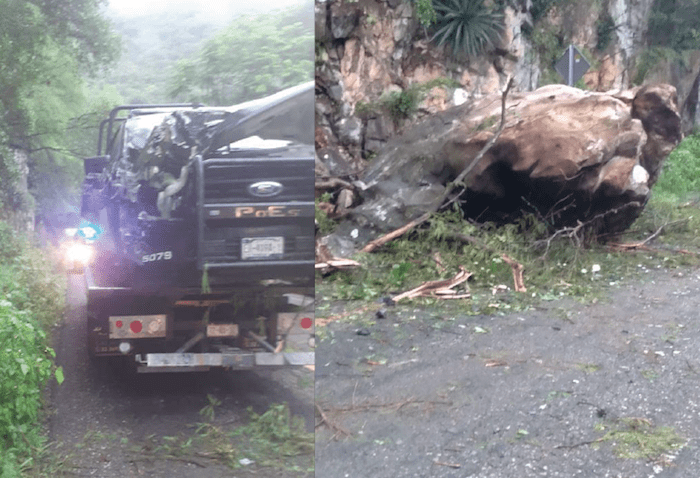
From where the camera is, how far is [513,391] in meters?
3.99

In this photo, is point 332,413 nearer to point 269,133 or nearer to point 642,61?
point 269,133

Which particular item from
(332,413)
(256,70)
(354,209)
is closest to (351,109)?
(354,209)

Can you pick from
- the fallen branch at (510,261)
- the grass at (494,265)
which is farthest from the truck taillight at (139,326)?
the fallen branch at (510,261)

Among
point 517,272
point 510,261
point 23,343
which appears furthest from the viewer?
point 510,261

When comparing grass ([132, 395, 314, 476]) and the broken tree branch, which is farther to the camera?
the broken tree branch

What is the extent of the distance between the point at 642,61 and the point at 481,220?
1180 centimetres

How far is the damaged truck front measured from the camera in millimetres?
917

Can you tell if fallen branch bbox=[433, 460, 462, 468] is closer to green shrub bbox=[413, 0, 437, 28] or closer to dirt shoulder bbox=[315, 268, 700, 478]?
dirt shoulder bbox=[315, 268, 700, 478]

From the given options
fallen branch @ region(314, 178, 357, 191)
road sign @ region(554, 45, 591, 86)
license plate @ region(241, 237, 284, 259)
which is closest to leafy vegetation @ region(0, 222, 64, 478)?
license plate @ region(241, 237, 284, 259)

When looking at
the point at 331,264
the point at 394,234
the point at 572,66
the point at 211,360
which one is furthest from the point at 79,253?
the point at 572,66

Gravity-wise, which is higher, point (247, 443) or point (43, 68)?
point (43, 68)

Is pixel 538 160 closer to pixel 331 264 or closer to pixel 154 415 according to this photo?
pixel 331 264

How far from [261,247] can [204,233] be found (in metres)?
0.08

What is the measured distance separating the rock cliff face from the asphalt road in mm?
8913
